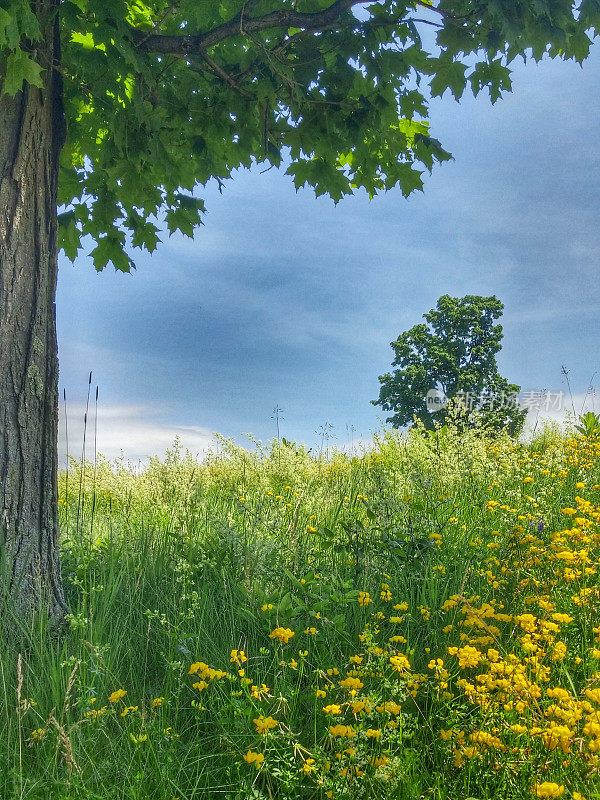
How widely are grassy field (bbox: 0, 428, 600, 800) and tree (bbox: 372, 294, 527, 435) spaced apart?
2375cm

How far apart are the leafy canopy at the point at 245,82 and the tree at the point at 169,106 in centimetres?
1

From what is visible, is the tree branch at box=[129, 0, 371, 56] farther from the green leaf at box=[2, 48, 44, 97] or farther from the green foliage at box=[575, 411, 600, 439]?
the green foliage at box=[575, 411, 600, 439]

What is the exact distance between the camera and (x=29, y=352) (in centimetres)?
421

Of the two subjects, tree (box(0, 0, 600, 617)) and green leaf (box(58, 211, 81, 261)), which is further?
green leaf (box(58, 211, 81, 261))

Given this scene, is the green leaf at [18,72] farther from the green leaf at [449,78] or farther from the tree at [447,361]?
the tree at [447,361]

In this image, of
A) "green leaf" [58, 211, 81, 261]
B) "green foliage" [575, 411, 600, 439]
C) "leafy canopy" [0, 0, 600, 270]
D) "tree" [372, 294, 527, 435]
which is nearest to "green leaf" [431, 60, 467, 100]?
"leafy canopy" [0, 0, 600, 270]

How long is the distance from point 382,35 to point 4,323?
3.34m

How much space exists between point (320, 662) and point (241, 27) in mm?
4067

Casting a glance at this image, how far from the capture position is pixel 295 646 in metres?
3.46

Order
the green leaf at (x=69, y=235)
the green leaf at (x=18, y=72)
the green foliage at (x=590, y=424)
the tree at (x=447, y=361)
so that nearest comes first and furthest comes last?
the green leaf at (x=18, y=72) → the green leaf at (x=69, y=235) → the green foliage at (x=590, y=424) → the tree at (x=447, y=361)

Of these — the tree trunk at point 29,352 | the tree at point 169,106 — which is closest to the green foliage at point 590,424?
the tree at point 169,106

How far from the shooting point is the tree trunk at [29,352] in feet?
13.4

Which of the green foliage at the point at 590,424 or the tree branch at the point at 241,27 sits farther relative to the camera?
the green foliage at the point at 590,424

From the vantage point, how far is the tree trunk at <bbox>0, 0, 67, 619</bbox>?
13.4 feet
